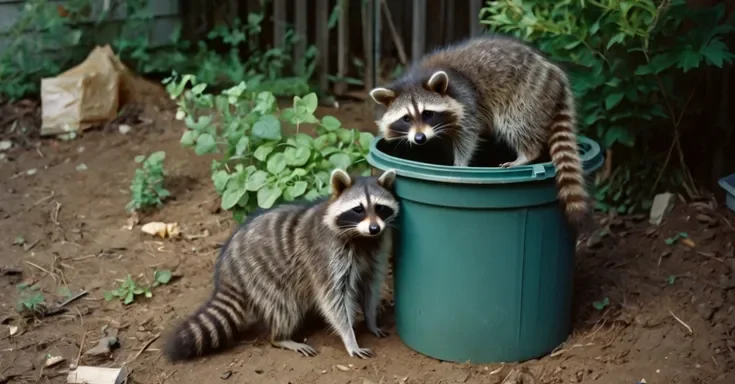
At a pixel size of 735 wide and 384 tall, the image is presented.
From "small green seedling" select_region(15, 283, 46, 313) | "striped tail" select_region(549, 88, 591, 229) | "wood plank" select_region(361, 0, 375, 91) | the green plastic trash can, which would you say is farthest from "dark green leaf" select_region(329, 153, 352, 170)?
"wood plank" select_region(361, 0, 375, 91)

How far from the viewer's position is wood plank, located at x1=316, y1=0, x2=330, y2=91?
6.61 metres

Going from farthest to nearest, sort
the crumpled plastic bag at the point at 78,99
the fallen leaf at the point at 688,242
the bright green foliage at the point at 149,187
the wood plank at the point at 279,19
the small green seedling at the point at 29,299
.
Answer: the wood plank at the point at 279,19 → the crumpled plastic bag at the point at 78,99 → the bright green foliage at the point at 149,187 → the fallen leaf at the point at 688,242 → the small green seedling at the point at 29,299

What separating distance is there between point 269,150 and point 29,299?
4.27 ft

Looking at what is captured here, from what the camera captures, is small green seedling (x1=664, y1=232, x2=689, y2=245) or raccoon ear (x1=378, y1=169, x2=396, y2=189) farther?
small green seedling (x1=664, y1=232, x2=689, y2=245)

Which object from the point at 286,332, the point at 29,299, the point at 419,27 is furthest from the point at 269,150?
the point at 419,27

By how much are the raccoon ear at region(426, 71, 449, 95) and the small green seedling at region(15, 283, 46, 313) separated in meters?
1.95

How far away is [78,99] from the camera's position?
591cm

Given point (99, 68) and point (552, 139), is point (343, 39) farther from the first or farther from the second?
point (552, 139)

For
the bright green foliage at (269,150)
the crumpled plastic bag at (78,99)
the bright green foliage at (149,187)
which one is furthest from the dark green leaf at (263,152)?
the crumpled plastic bag at (78,99)

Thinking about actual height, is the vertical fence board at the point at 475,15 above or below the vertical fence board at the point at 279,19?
above

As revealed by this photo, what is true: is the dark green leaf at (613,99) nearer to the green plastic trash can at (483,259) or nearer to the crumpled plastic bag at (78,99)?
the green plastic trash can at (483,259)

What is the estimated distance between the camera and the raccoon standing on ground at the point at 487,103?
3549 millimetres

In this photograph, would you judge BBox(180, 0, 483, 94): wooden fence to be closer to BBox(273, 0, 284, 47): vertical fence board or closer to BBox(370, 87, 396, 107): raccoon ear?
BBox(273, 0, 284, 47): vertical fence board

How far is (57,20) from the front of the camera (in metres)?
6.20
